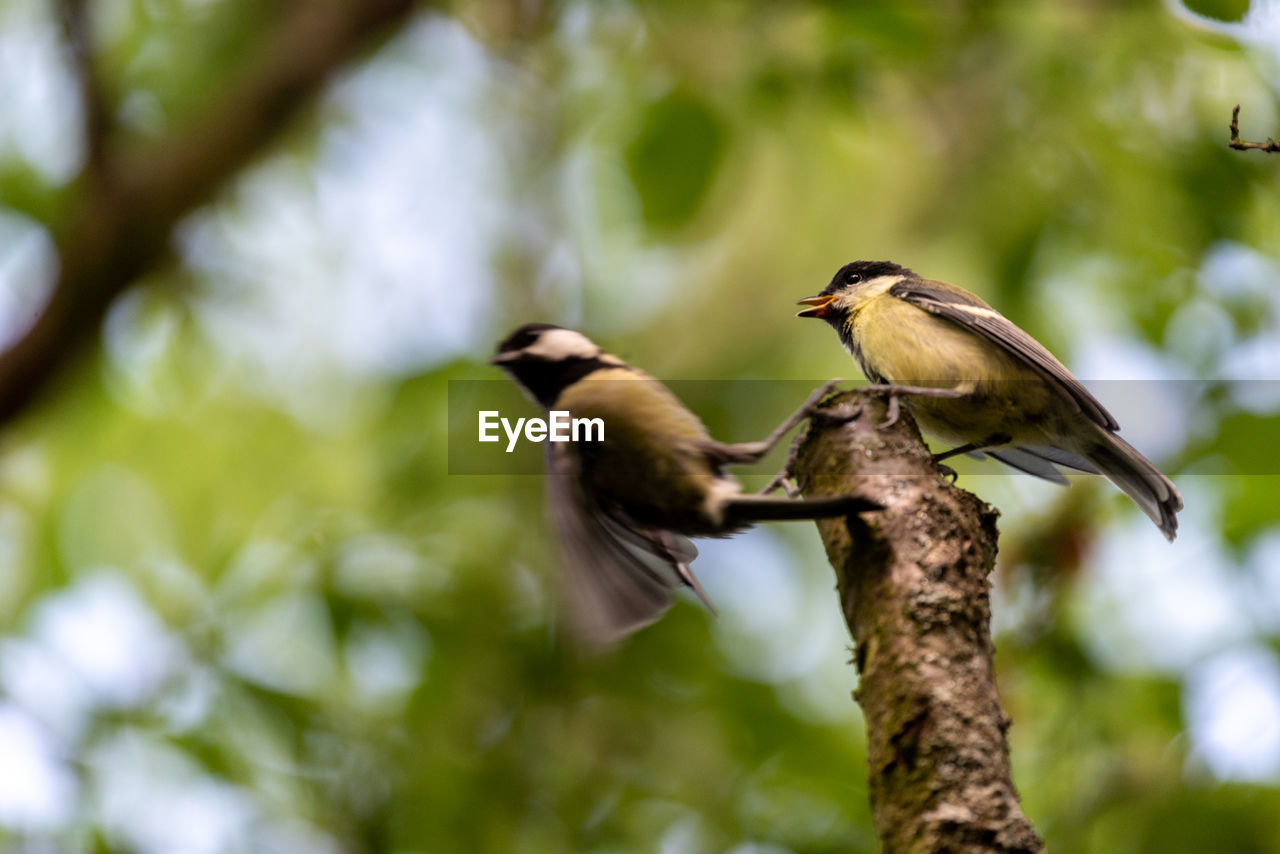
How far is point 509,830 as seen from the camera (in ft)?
13.4

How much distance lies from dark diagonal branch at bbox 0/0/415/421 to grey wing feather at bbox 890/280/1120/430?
3755 millimetres

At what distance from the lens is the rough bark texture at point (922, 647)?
5.64 ft

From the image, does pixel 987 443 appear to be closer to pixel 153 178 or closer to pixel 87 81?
pixel 87 81

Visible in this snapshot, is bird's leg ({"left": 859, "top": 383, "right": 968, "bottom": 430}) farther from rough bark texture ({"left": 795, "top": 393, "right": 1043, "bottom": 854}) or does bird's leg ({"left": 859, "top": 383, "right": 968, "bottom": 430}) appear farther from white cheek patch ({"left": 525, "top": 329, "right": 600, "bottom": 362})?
white cheek patch ({"left": 525, "top": 329, "right": 600, "bottom": 362})

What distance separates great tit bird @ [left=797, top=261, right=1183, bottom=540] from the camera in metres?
2.38

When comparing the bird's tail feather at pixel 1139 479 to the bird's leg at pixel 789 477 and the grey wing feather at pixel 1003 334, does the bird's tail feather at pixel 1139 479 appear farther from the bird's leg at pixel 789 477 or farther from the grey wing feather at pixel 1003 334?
the bird's leg at pixel 789 477

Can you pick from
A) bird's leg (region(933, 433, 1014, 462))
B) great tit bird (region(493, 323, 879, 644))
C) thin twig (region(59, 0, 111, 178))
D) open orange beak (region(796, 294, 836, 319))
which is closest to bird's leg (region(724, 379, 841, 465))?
great tit bird (region(493, 323, 879, 644))

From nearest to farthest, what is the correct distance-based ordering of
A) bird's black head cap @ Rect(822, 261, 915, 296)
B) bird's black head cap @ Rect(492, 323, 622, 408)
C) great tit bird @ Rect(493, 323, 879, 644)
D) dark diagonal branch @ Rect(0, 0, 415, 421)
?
1. great tit bird @ Rect(493, 323, 879, 644)
2. bird's black head cap @ Rect(492, 323, 622, 408)
3. bird's black head cap @ Rect(822, 261, 915, 296)
4. dark diagonal branch @ Rect(0, 0, 415, 421)

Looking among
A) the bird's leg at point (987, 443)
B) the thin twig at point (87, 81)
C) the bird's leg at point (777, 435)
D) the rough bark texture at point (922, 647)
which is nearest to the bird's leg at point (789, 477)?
the bird's leg at point (777, 435)

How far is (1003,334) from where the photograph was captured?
2.45m

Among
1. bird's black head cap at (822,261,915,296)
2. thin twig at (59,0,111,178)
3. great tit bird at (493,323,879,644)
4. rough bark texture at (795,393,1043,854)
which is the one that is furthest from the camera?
thin twig at (59,0,111,178)

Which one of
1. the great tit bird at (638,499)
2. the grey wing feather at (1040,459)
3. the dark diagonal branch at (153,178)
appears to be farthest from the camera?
the dark diagonal branch at (153,178)

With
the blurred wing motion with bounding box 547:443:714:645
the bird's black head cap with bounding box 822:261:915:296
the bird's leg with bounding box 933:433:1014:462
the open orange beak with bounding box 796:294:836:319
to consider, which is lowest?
the blurred wing motion with bounding box 547:443:714:645

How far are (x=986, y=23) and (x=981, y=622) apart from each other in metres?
3.94
